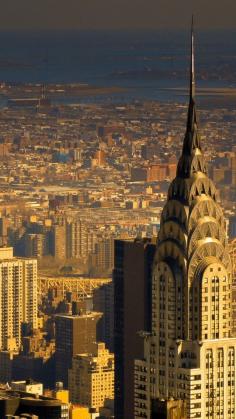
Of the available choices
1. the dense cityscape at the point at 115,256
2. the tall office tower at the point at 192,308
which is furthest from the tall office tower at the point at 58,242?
the tall office tower at the point at 192,308

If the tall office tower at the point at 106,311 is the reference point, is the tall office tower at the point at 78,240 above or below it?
above

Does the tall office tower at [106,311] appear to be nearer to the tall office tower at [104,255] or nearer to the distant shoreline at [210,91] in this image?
the tall office tower at [104,255]

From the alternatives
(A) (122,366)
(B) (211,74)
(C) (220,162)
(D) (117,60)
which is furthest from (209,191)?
(D) (117,60)

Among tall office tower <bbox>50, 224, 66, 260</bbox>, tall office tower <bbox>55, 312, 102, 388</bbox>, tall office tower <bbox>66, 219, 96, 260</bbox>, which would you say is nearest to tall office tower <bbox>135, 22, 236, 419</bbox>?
tall office tower <bbox>55, 312, 102, 388</bbox>

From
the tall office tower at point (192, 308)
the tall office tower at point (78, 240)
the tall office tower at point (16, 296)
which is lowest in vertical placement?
the tall office tower at point (192, 308)

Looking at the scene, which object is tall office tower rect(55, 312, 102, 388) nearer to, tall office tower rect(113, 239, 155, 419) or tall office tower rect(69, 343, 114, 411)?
tall office tower rect(69, 343, 114, 411)

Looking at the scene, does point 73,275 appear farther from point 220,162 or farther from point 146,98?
point 146,98
